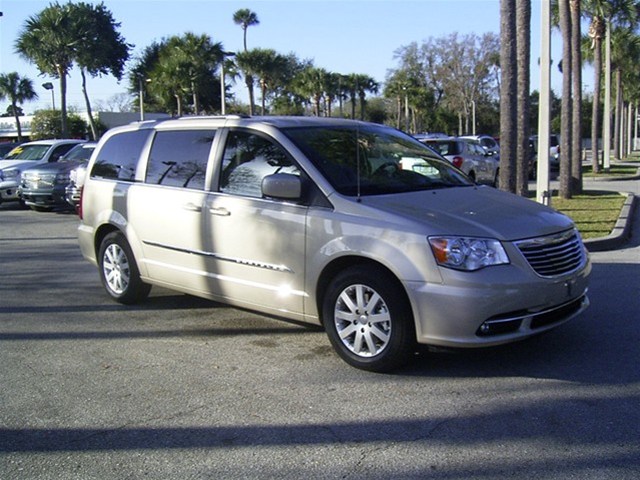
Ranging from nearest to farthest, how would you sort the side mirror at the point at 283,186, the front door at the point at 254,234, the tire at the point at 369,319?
the tire at the point at 369,319, the side mirror at the point at 283,186, the front door at the point at 254,234

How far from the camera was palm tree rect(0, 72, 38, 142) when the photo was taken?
69812 mm

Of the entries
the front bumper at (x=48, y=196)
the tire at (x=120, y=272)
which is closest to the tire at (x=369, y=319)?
the tire at (x=120, y=272)

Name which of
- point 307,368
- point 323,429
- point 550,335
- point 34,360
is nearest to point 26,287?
point 34,360

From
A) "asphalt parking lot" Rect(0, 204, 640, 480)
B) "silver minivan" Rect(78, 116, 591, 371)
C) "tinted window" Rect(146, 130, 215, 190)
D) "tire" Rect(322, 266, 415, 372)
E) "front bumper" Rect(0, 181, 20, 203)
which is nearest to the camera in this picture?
"asphalt parking lot" Rect(0, 204, 640, 480)

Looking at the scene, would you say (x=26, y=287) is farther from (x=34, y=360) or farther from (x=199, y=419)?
(x=199, y=419)

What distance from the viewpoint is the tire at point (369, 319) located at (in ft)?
15.8

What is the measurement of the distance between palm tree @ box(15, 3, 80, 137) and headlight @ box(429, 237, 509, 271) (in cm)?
3713

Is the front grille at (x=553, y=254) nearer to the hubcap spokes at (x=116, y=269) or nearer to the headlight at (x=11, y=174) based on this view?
the hubcap spokes at (x=116, y=269)

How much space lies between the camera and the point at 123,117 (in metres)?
62.0

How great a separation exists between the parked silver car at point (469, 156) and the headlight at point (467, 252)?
1357cm

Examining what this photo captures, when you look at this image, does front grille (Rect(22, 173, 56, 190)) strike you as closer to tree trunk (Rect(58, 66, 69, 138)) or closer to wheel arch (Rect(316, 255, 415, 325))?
wheel arch (Rect(316, 255, 415, 325))

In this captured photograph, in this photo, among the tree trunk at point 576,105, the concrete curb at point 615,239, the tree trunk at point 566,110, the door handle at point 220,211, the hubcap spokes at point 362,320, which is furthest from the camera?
the tree trunk at point 576,105

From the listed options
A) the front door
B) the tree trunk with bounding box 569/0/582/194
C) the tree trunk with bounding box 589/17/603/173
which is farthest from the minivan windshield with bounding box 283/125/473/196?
the tree trunk with bounding box 589/17/603/173

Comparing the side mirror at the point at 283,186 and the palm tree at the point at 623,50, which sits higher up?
the palm tree at the point at 623,50
